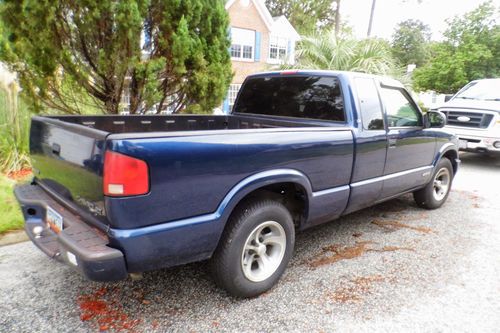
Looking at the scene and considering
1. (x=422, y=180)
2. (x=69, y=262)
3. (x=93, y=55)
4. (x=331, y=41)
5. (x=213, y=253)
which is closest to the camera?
(x=69, y=262)

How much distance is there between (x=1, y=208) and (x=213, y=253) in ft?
9.55

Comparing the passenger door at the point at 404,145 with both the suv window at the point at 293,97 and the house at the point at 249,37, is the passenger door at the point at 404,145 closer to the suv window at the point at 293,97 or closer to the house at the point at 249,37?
the suv window at the point at 293,97

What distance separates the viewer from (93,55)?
194 inches

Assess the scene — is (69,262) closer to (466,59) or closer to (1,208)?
(1,208)

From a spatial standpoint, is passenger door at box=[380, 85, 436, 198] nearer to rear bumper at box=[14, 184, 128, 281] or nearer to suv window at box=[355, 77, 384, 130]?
suv window at box=[355, 77, 384, 130]

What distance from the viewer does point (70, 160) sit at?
2.39 m

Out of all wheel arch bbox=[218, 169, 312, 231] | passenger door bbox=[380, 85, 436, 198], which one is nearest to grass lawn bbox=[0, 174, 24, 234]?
wheel arch bbox=[218, 169, 312, 231]

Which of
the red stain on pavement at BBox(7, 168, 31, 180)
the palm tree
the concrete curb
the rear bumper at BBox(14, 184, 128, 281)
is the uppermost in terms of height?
the palm tree

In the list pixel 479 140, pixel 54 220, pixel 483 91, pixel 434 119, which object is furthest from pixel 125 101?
pixel 483 91

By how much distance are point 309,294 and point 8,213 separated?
11.0 ft

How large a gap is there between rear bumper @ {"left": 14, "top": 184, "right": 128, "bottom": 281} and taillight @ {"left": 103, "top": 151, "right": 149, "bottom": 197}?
0.34 meters

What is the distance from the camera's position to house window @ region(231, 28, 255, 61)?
20328 mm

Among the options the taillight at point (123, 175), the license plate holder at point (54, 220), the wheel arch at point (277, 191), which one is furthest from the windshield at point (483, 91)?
the license plate holder at point (54, 220)

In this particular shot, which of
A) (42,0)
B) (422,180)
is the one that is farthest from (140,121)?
(422,180)
